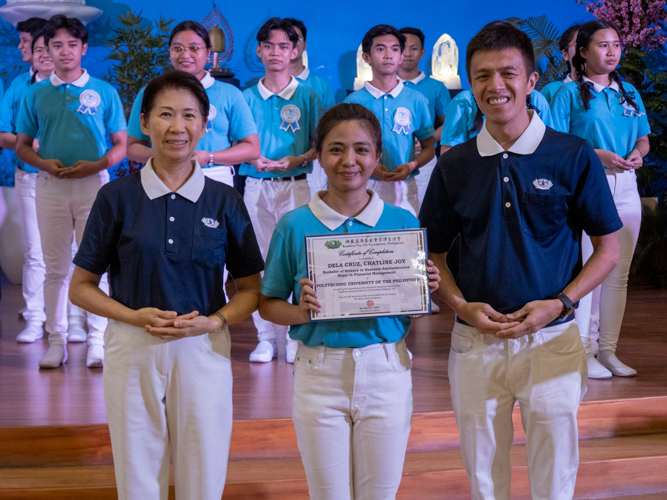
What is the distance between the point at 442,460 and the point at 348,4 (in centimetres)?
499

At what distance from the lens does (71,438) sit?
8.52ft

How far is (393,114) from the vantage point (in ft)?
11.8

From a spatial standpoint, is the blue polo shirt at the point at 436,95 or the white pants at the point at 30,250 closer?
the white pants at the point at 30,250

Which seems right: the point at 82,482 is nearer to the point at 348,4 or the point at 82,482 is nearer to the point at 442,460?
the point at 442,460

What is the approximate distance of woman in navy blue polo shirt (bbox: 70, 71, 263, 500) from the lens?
173cm

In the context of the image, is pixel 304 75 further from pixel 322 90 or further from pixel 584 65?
pixel 584 65

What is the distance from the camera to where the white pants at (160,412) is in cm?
173

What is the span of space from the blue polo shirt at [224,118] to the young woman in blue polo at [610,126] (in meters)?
1.48

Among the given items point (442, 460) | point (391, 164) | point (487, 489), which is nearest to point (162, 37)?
point (391, 164)

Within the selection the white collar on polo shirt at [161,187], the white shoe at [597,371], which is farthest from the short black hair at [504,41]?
the white shoe at [597,371]

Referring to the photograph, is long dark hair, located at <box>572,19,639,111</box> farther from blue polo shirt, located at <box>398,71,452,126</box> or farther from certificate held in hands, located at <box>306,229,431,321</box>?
certificate held in hands, located at <box>306,229,431,321</box>

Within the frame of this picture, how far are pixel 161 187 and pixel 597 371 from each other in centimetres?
230

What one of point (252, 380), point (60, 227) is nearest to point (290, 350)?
point (252, 380)

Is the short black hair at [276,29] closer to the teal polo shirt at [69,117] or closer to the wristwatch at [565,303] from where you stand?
the teal polo shirt at [69,117]
